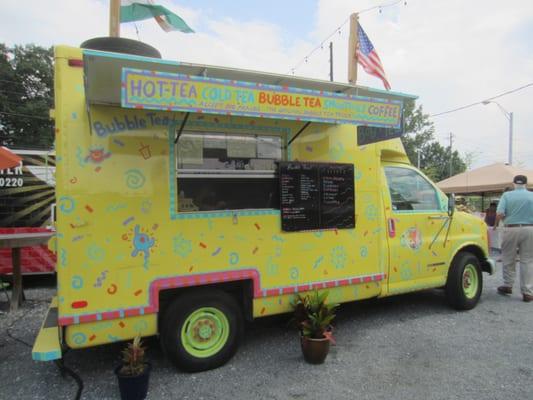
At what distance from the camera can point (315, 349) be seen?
365 centimetres

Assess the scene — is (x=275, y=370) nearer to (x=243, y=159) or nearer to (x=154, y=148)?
(x=243, y=159)

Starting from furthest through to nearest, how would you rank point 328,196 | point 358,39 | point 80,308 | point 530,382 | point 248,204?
point 358,39
point 328,196
point 248,204
point 530,382
point 80,308

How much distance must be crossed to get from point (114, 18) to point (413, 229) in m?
4.26

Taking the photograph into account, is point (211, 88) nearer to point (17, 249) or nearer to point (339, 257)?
point (339, 257)

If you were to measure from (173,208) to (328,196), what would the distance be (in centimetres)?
170

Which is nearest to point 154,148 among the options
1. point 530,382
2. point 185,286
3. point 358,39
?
point 185,286

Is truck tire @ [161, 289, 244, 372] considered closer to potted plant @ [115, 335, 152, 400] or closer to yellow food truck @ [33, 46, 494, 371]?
yellow food truck @ [33, 46, 494, 371]

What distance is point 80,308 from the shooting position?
10.1 ft

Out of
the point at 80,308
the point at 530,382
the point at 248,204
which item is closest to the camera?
the point at 80,308

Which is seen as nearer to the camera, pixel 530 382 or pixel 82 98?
pixel 82 98

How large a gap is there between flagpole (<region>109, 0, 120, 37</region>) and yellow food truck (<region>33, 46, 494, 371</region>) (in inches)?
39.5

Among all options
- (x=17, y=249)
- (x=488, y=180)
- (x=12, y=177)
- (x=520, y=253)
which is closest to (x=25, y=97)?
(x=12, y=177)

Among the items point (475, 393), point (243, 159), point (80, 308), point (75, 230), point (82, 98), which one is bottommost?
point (475, 393)

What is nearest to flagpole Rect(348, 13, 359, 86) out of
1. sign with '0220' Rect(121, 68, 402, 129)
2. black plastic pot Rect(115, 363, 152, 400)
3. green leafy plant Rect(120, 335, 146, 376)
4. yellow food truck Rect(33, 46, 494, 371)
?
yellow food truck Rect(33, 46, 494, 371)
